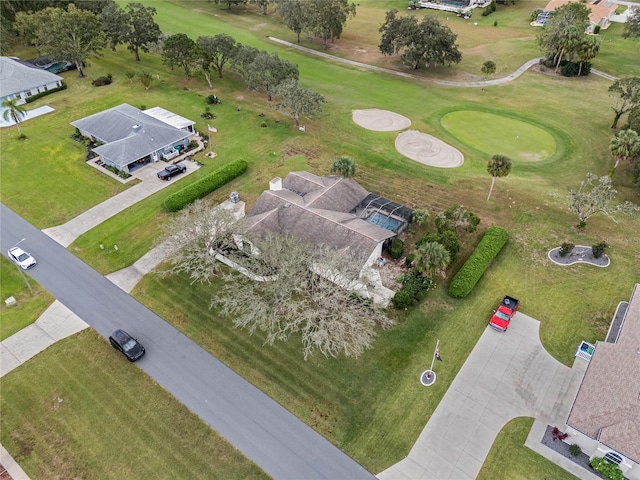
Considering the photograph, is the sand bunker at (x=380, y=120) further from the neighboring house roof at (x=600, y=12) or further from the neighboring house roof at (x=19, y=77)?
the neighboring house roof at (x=600, y=12)

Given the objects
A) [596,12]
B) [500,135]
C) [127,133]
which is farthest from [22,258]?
[596,12]

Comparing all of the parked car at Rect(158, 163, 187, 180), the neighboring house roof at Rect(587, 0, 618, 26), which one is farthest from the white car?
the neighboring house roof at Rect(587, 0, 618, 26)

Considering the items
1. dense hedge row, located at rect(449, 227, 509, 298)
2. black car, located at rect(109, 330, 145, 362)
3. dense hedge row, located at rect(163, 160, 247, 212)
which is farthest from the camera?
dense hedge row, located at rect(163, 160, 247, 212)

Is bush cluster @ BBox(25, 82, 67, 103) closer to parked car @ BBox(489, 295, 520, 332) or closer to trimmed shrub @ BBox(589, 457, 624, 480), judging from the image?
parked car @ BBox(489, 295, 520, 332)

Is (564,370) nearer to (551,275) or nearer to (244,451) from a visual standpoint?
(551,275)

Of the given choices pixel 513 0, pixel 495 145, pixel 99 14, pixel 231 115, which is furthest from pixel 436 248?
pixel 513 0
